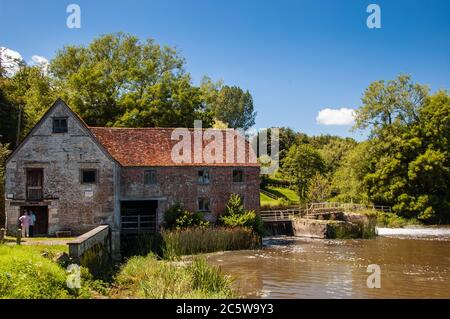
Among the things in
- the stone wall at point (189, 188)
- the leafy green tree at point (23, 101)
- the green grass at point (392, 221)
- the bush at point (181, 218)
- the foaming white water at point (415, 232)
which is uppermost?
the leafy green tree at point (23, 101)

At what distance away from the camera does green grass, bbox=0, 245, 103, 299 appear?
1482 cm

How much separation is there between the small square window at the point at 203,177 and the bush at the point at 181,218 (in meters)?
2.78

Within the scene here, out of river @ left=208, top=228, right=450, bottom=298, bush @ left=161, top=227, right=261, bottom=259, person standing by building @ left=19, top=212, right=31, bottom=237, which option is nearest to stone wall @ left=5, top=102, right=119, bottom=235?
person standing by building @ left=19, top=212, right=31, bottom=237

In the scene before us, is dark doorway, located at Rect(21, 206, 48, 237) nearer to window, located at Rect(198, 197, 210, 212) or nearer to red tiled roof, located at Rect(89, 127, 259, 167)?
red tiled roof, located at Rect(89, 127, 259, 167)

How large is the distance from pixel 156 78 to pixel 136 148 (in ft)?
73.5

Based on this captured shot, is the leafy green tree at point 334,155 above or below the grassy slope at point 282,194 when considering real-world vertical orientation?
above

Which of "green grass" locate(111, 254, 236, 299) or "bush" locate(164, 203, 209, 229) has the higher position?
"bush" locate(164, 203, 209, 229)

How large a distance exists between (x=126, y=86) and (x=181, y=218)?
26410mm

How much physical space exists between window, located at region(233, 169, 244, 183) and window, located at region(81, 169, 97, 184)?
439 inches

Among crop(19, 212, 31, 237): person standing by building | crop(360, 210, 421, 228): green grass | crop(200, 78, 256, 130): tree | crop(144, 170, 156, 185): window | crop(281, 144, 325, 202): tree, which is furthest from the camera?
crop(200, 78, 256, 130): tree

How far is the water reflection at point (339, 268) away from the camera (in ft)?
73.8

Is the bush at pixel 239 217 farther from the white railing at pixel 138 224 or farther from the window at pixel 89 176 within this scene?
the window at pixel 89 176

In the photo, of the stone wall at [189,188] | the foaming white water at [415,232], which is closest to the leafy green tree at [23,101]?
the stone wall at [189,188]

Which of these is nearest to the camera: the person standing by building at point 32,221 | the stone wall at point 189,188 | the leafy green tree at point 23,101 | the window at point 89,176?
the person standing by building at point 32,221
